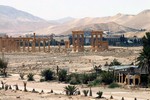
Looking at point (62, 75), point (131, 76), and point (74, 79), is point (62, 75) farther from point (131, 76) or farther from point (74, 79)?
point (131, 76)

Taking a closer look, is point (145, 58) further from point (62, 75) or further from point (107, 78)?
point (62, 75)

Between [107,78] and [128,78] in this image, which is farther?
[107,78]

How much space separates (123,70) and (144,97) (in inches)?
419

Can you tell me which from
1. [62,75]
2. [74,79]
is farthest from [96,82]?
[62,75]

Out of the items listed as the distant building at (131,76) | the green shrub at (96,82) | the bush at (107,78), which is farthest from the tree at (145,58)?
the green shrub at (96,82)

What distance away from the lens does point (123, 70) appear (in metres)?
47.0

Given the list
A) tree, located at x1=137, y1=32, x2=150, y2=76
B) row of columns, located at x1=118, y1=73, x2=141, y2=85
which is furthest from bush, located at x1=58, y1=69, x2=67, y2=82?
tree, located at x1=137, y1=32, x2=150, y2=76

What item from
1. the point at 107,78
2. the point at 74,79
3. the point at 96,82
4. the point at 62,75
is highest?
the point at 107,78

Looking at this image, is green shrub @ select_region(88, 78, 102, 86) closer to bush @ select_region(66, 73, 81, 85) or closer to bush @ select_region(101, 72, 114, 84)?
bush @ select_region(101, 72, 114, 84)

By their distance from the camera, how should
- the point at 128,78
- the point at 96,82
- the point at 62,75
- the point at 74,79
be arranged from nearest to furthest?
the point at 128,78
the point at 96,82
the point at 74,79
the point at 62,75

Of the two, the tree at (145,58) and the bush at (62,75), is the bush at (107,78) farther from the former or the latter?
the bush at (62,75)

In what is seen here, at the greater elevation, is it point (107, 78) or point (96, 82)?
point (107, 78)

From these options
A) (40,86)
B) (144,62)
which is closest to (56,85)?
(40,86)

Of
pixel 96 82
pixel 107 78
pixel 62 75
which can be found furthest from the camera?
pixel 62 75
